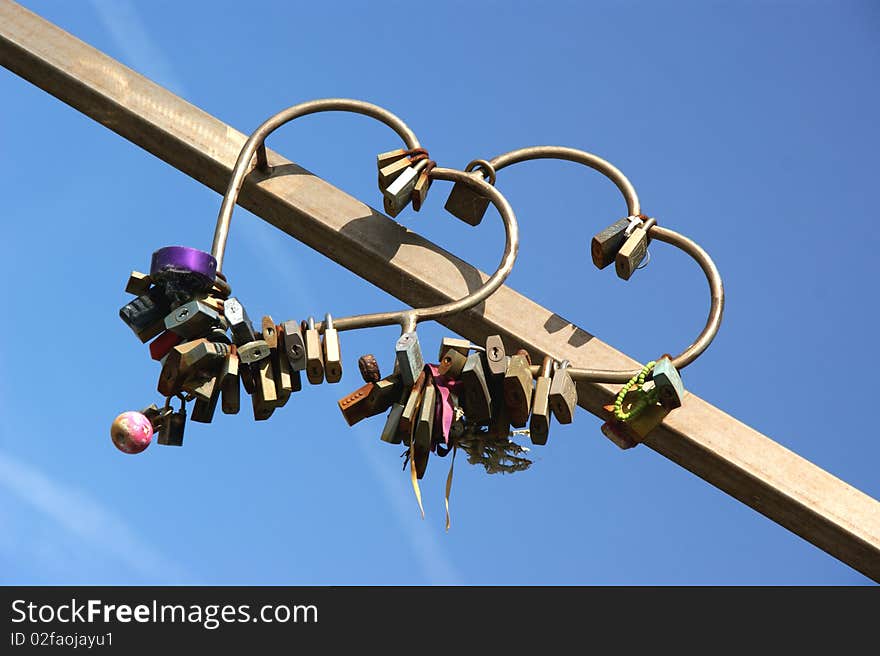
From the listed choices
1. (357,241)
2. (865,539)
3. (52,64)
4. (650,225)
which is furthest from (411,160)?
(865,539)

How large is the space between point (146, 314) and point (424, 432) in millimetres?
665

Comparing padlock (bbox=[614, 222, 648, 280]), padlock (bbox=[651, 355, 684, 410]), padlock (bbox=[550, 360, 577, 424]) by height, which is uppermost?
padlock (bbox=[614, 222, 648, 280])

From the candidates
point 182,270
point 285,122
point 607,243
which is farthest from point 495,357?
point 285,122

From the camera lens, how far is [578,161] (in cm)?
518

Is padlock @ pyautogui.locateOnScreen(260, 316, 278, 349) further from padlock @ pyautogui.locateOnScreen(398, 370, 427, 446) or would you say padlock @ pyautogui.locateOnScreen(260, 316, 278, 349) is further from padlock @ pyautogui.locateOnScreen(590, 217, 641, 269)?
padlock @ pyautogui.locateOnScreen(590, 217, 641, 269)

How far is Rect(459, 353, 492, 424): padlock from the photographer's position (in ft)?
14.9

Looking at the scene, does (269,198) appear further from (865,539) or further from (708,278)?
(865,539)

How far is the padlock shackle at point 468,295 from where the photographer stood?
183 inches

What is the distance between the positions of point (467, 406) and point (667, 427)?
0.54m

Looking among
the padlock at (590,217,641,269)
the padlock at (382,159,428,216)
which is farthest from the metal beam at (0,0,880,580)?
the padlock at (590,217,641,269)

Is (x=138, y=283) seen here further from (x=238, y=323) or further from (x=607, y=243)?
(x=607, y=243)

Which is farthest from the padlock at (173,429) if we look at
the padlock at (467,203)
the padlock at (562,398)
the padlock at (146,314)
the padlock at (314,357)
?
the padlock at (467,203)

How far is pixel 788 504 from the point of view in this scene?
4.79m

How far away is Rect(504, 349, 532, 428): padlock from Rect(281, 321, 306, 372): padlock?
45 centimetres
